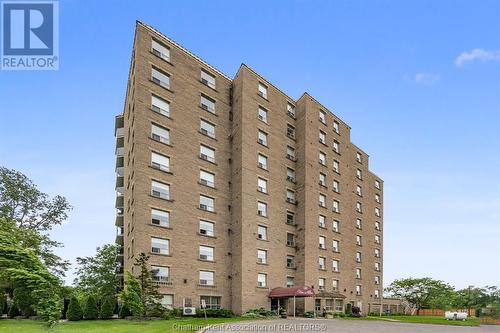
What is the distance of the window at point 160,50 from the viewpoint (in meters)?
43.8

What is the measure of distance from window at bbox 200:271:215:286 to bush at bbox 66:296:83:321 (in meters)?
12.6

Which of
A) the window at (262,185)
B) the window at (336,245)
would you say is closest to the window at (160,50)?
the window at (262,185)

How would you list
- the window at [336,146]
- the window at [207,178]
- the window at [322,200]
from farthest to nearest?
1. the window at [336,146]
2. the window at [322,200]
3. the window at [207,178]

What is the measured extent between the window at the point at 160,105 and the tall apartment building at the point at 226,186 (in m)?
0.11

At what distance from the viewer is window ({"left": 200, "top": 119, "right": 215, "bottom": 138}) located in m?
47.5

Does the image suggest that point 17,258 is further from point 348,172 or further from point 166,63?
point 348,172

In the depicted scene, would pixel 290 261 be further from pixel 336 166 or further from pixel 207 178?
pixel 336 166

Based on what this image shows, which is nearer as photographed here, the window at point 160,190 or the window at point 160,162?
the window at point 160,190

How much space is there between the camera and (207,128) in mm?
48188

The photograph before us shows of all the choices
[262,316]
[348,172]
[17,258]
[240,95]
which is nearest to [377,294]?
[348,172]

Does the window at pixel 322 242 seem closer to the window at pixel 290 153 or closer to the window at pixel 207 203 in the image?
the window at pixel 290 153

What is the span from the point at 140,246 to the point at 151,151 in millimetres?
9415

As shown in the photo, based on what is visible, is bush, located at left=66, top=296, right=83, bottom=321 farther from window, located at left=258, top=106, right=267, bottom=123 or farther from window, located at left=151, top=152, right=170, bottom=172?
window, located at left=258, top=106, right=267, bottom=123

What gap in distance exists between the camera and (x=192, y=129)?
4600cm
